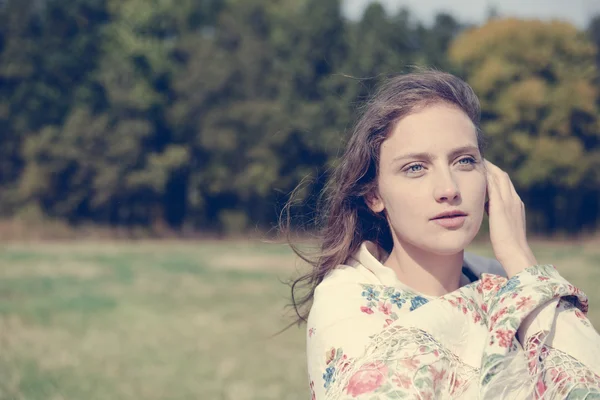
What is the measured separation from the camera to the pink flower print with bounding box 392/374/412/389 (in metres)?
2.16

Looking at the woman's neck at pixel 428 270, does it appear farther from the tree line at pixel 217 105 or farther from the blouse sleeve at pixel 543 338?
the tree line at pixel 217 105

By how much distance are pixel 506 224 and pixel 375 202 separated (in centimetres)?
47

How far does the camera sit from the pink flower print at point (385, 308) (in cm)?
247

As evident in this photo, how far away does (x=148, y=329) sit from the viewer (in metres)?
13.0

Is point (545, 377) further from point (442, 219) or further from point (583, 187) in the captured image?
point (583, 187)

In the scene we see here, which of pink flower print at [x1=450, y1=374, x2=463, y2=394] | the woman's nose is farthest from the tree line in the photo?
pink flower print at [x1=450, y1=374, x2=463, y2=394]

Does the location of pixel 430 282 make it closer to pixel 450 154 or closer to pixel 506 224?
pixel 506 224

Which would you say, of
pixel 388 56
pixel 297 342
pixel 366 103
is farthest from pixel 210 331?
pixel 388 56

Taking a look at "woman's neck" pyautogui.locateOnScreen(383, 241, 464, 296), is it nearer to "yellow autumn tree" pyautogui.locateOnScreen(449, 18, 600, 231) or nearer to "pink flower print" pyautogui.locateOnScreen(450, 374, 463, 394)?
"pink flower print" pyautogui.locateOnScreen(450, 374, 463, 394)

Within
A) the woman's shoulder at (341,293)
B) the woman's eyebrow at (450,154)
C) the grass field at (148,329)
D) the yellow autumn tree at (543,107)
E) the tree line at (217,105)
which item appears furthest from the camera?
the tree line at (217,105)

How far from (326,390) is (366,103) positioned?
117 cm

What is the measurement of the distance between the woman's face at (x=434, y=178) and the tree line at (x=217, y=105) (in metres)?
36.0

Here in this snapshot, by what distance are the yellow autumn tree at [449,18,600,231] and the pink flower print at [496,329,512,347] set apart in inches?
1457

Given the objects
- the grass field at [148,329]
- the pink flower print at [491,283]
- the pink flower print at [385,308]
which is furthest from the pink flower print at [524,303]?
the grass field at [148,329]
